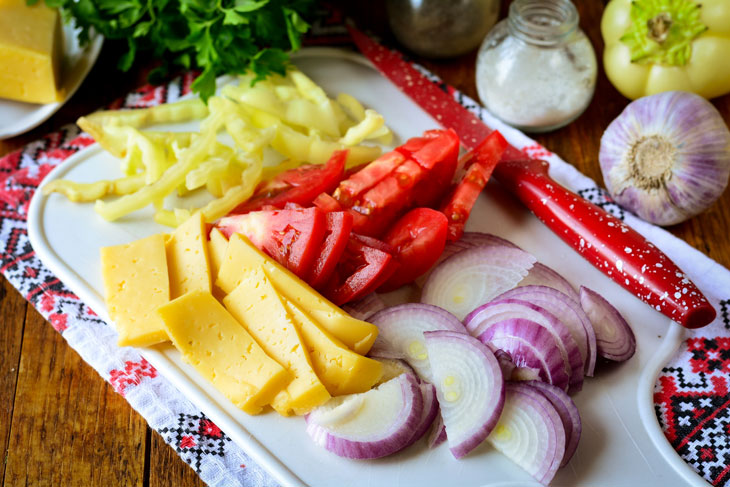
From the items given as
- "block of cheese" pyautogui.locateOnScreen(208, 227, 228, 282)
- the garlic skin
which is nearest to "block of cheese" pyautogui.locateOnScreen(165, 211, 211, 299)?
"block of cheese" pyautogui.locateOnScreen(208, 227, 228, 282)

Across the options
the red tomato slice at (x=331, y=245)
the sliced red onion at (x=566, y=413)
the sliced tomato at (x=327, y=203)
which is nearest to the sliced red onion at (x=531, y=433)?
the sliced red onion at (x=566, y=413)

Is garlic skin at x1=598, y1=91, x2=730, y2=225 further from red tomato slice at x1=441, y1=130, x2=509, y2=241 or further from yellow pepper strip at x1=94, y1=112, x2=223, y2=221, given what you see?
yellow pepper strip at x1=94, y1=112, x2=223, y2=221

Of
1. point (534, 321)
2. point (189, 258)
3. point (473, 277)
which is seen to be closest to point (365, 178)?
point (473, 277)

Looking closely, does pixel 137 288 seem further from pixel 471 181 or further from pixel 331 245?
pixel 471 181

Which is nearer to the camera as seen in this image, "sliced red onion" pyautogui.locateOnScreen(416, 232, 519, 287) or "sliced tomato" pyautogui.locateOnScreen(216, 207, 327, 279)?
"sliced tomato" pyautogui.locateOnScreen(216, 207, 327, 279)

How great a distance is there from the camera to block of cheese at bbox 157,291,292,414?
80.5 inches

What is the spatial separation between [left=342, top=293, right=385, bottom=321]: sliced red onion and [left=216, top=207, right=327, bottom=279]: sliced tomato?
0.18 metres

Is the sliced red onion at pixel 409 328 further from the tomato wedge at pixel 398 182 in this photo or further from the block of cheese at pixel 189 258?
the block of cheese at pixel 189 258

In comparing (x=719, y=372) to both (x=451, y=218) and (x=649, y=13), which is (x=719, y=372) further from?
(x=649, y=13)

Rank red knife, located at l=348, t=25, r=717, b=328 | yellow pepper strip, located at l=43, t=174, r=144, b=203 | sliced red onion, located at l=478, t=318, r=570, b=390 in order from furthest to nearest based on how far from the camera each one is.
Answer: yellow pepper strip, located at l=43, t=174, r=144, b=203 → red knife, located at l=348, t=25, r=717, b=328 → sliced red onion, located at l=478, t=318, r=570, b=390

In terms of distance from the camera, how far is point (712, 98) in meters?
3.21

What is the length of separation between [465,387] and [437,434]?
0.15 meters

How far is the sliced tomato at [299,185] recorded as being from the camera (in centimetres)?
252

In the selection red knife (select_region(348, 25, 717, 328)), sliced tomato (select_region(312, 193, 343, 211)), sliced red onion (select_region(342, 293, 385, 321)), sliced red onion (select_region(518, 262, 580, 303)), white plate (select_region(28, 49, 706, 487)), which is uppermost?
sliced tomato (select_region(312, 193, 343, 211))
